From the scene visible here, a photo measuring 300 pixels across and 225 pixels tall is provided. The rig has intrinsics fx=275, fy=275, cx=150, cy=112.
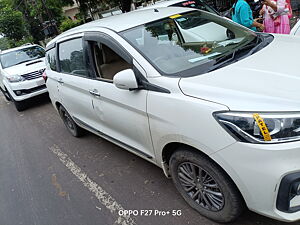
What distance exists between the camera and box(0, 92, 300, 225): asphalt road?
2.78m

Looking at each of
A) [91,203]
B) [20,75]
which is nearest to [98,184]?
[91,203]

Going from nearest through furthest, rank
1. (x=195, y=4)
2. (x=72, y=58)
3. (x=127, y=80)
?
(x=127, y=80) < (x=72, y=58) < (x=195, y=4)

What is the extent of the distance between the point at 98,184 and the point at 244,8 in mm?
3733

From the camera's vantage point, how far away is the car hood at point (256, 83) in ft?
5.92

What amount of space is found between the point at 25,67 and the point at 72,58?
15.3ft

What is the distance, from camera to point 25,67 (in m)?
7.62

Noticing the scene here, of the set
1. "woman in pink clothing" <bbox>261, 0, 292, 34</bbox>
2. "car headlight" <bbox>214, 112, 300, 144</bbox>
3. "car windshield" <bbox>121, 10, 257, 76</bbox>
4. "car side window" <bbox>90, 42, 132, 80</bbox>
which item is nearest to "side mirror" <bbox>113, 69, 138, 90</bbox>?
"car windshield" <bbox>121, 10, 257, 76</bbox>

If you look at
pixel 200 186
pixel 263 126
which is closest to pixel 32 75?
pixel 200 186

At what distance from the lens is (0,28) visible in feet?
76.6

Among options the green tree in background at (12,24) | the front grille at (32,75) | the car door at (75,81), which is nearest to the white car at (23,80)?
the front grille at (32,75)

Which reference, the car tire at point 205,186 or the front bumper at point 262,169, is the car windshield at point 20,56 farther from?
the front bumper at point 262,169

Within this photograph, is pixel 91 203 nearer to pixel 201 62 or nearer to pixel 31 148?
pixel 201 62

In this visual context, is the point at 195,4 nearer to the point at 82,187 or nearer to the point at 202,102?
the point at 82,187

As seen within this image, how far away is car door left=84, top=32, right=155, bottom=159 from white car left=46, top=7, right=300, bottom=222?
1 centimetres
